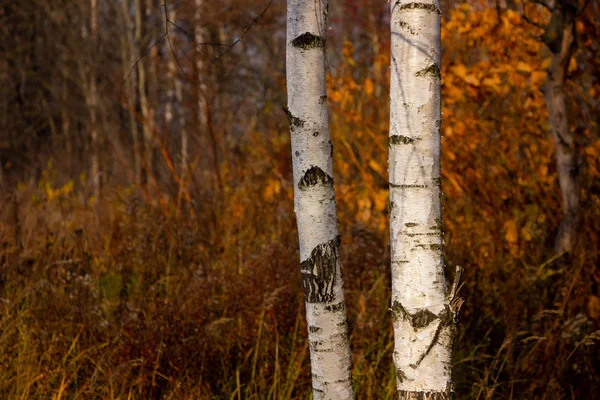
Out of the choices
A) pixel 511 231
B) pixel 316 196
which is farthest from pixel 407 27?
pixel 511 231

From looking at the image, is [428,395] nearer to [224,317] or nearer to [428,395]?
[428,395]

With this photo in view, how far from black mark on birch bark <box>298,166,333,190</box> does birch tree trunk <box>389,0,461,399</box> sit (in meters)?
0.26

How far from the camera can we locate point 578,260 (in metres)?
3.94

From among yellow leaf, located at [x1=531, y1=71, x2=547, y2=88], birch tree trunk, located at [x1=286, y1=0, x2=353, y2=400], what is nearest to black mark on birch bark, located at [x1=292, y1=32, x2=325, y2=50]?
birch tree trunk, located at [x1=286, y1=0, x2=353, y2=400]

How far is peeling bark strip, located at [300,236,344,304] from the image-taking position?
221cm

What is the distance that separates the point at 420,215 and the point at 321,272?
1.35 ft

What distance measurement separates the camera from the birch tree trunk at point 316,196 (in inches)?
85.6

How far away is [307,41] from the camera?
7.13 feet

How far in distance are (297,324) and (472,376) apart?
38.7 inches

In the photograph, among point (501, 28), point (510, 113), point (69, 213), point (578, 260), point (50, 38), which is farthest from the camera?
point (50, 38)

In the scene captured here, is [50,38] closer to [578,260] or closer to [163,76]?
[163,76]

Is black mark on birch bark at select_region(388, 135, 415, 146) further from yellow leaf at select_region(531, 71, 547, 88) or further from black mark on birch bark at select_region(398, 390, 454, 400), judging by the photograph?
yellow leaf at select_region(531, 71, 547, 88)

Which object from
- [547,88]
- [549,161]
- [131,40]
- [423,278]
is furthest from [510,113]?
[131,40]

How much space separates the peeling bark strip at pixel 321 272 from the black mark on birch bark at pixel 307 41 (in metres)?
0.64
